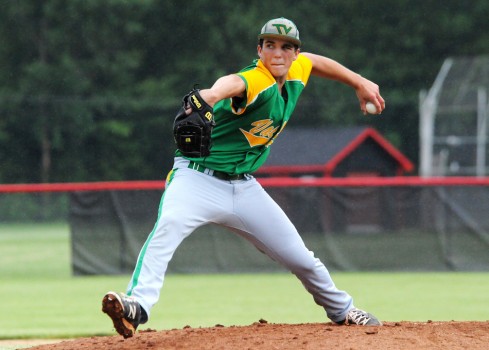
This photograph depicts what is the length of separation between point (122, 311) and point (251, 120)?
1.24 metres

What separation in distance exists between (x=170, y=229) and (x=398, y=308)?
451 cm

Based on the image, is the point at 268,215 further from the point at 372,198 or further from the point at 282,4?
the point at 282,4

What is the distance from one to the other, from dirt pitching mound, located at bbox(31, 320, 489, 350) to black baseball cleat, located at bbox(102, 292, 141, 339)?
1.09ft

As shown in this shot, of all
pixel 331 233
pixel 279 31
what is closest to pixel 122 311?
pixel 279 31

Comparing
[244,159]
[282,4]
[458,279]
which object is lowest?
[458,279]

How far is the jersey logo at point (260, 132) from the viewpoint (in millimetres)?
5285

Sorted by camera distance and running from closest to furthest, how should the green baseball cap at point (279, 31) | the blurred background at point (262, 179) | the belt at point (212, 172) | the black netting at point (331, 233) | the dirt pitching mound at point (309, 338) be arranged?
the dirt pitching mound at point (309, 338) < the green baseball cap at point (279, 31) < the belt at point (212, 172) < the blurred background at point (262, 179) < the black netting at point (331, 233)

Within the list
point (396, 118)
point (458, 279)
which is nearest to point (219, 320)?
point (458, 279)

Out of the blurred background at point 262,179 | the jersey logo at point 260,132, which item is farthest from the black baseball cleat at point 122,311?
the blurred background at point 262,179

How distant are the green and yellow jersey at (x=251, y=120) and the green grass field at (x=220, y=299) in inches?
110

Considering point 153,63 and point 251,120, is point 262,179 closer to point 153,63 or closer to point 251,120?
point 251,120

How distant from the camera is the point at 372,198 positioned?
42.8ft

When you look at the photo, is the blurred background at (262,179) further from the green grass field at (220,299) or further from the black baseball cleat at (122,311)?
the black baseball cleat at (122,311)

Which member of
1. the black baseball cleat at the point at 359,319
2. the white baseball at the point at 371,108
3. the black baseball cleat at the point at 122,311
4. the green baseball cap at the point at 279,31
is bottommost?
the black baseball cleat at the point at 359,319
